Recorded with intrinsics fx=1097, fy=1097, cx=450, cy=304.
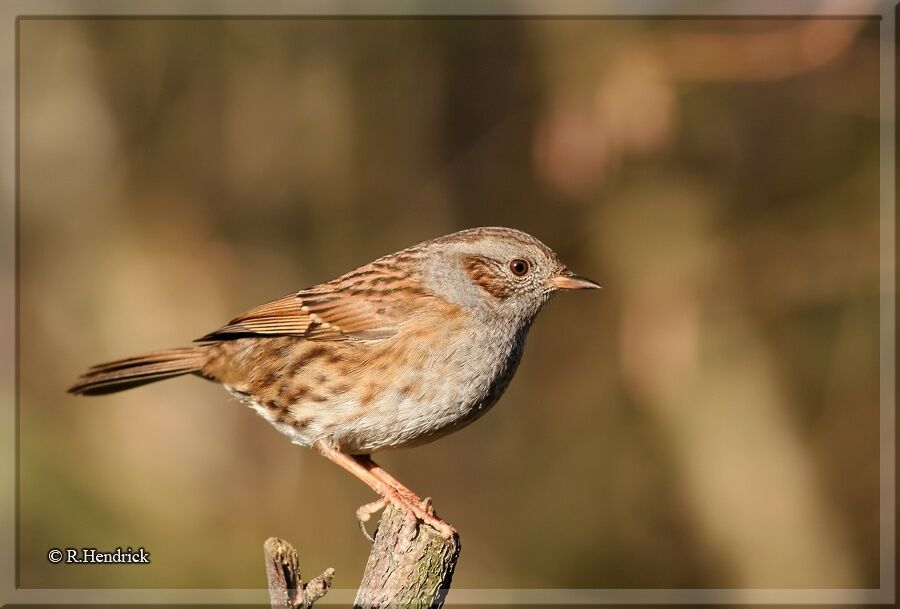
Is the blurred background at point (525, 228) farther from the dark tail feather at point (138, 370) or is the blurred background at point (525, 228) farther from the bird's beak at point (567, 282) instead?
the bird's beak at point (567, 282)

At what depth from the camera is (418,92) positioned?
26.1 feet

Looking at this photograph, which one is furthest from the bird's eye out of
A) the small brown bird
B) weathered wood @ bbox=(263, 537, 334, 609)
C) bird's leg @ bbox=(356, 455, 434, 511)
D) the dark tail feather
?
weathered wood @ bbox=(263, 537, 334, 609)

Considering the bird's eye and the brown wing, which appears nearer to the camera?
the brown wing

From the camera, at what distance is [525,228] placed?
788cm

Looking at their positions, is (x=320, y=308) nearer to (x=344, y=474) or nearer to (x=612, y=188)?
(x=344, y=474)

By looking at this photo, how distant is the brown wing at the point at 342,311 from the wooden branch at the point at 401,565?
87 cm

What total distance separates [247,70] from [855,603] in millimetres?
5341

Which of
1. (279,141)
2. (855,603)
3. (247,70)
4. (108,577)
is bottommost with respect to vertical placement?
(855,603)

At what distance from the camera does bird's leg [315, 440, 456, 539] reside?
3900 mm

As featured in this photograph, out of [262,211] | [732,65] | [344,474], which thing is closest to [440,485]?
[344,474]

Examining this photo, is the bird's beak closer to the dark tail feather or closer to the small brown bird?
the small brown bird

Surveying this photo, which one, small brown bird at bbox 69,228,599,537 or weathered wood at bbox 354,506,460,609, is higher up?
small brown bird at bbox 69,228,599,537

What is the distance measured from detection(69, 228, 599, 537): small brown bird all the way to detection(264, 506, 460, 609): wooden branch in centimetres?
20

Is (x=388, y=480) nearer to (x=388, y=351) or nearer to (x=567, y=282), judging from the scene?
(x=388, y=351)
